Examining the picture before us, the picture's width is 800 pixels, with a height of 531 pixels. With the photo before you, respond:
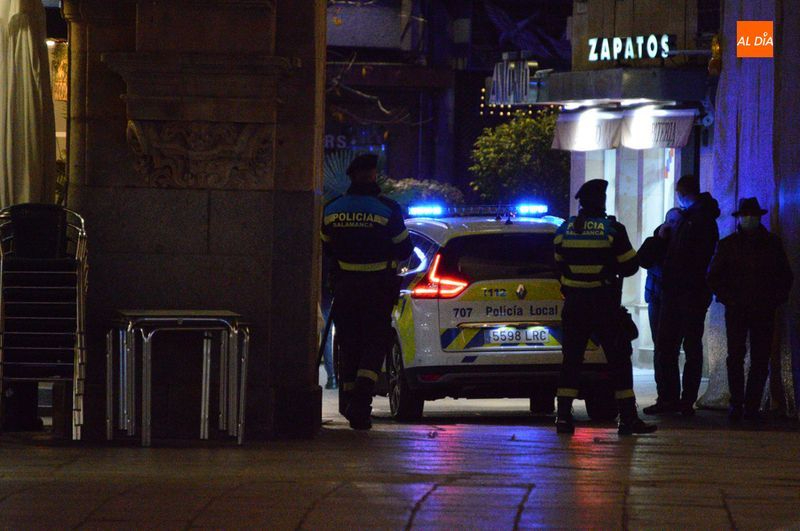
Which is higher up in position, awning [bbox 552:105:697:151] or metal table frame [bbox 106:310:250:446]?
awning [bbox 552:105:697:151]

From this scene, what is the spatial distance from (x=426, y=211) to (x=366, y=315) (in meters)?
3.18

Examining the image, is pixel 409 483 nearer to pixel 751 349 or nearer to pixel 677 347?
pixel 751 349

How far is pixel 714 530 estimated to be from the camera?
6.59 metres

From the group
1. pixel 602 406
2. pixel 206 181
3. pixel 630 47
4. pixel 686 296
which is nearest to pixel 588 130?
pixel 630 47

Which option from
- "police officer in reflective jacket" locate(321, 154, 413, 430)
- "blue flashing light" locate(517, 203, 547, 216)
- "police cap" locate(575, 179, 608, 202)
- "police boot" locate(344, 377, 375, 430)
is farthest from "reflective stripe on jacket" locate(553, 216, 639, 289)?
"blue flashing light" locate(517, 203, 547, 216)

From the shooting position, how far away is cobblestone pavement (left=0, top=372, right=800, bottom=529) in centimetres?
677

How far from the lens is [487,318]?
41.4ft

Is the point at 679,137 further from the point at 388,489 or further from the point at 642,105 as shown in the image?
the point at 388,489

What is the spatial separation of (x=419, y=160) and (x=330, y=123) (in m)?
2.33

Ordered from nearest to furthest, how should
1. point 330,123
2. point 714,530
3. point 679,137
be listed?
1. point 714,530
2. point 679,137
3. point 330,123

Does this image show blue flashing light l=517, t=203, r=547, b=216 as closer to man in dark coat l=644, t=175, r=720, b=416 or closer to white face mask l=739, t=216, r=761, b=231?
man in dark coat l=644, t=175, r=720, b=416

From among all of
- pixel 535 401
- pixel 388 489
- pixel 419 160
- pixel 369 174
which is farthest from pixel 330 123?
pixel 388 489

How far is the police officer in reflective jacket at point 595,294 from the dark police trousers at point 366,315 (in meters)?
1.15

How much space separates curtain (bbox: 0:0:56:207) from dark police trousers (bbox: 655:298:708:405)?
531 cm
